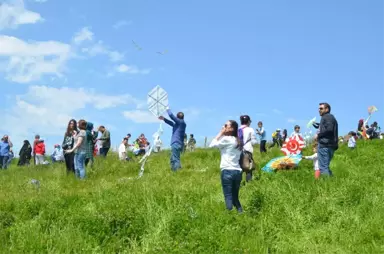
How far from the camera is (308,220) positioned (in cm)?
776

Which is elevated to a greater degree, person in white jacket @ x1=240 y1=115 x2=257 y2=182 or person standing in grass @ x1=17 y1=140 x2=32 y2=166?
person standing in grass @ x1=17 y1=140 x2=32 y2=166

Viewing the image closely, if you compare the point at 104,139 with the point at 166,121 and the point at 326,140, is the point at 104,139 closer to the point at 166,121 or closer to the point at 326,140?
the point at 166,121

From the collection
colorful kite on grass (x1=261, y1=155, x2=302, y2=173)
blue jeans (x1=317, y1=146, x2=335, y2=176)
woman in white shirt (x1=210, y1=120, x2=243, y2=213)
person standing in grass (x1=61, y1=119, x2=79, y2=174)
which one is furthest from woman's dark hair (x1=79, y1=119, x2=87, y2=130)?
blue jeans (x1=317, y1=146, x2=335, y2=176)

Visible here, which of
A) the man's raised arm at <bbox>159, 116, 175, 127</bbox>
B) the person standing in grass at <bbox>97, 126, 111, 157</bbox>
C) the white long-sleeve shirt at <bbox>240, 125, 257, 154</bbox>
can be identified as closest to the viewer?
the white long-sleeve shirt at <bbox>240, 125, 257, 154</bbox>

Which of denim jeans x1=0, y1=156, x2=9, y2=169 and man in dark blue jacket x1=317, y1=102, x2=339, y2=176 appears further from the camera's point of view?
denim jeans x1=0, y1=156, x2=9, y2=169

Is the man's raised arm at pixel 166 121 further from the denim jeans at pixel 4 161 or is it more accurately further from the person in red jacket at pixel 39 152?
the denim jeans at pixel 4 161

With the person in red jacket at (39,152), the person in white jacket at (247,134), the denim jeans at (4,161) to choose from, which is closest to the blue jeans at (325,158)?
the person in white jacket at (247,134)

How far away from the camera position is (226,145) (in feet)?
27.7

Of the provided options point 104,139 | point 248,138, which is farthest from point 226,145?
point 104,139

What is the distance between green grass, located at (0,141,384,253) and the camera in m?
6.77

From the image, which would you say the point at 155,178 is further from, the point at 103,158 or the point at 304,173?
the point at 103,158

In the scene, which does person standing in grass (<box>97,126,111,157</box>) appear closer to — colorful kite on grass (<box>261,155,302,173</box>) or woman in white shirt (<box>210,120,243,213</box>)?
colorful kite on grass (<box>261,155,302,173</box>)

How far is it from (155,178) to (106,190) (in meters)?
2.57

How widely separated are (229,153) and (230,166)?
0.21 m
